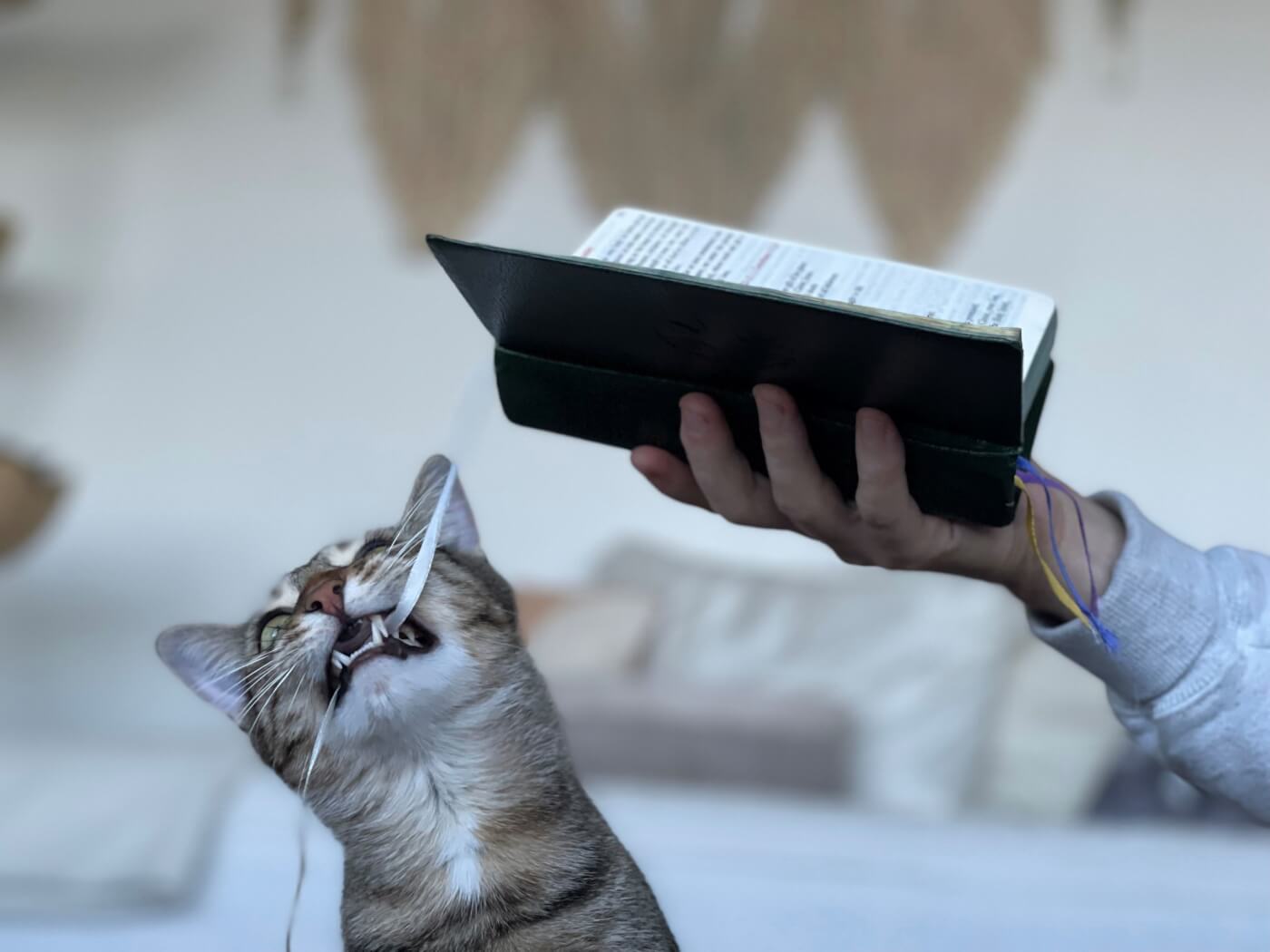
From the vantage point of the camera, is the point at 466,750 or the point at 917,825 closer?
the point at 466,750

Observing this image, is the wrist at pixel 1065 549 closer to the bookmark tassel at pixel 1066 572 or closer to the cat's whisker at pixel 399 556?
the bookmark tassel at pixel 1066 572

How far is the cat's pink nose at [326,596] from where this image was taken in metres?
0.59

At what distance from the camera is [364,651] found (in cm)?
58

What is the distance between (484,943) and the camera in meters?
0.58

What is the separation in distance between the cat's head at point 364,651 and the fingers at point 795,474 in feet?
0.52

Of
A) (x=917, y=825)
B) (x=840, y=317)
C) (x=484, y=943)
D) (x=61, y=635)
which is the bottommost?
(x=61, y=635)

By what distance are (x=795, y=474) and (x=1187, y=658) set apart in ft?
0.89

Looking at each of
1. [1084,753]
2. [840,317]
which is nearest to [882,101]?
[1084,753]

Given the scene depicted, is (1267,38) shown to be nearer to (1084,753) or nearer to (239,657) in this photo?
(1084,753)

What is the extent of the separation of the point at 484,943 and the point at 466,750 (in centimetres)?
A: 9

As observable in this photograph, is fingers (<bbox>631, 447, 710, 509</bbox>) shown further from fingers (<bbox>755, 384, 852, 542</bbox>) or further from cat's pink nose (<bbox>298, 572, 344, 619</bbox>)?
cat's pink nose (<bbox>298, 572, 344, 619</bbox>)

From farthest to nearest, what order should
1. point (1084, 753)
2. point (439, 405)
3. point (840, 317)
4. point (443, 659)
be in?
1. point (439, 405)
2. point (1084, 753)
3. point (443, 659)
4. point (840, 317)

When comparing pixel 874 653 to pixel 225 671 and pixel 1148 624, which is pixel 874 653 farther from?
pixel 225 671

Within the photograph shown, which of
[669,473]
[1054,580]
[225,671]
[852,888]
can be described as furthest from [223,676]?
[852,888]
